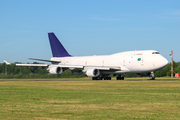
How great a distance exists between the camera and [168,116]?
460 inches

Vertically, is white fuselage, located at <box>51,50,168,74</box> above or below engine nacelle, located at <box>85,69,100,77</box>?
above

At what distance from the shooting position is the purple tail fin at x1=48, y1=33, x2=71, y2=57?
240 ft

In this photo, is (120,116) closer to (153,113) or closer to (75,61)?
(153,113)

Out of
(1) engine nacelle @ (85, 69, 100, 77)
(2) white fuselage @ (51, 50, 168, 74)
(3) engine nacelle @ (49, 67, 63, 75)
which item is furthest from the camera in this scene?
(3) engine nacelle @ (49, 67, 63, 75)

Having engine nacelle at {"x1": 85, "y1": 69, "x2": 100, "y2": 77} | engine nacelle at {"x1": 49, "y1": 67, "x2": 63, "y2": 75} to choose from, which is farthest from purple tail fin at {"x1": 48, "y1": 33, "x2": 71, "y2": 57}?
engine nacelle at {"x1": 85, "y1": 69, "x2": 100, "y2": 77}

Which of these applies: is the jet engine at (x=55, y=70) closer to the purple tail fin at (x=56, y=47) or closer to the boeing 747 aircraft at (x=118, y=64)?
the boeing 747 aircraft at (x=118, y=64)

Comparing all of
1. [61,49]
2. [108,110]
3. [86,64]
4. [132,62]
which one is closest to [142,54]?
[132,62]

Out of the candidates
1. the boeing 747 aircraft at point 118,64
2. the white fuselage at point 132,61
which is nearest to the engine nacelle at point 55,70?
the boeing 747 aircraft at point 118,64

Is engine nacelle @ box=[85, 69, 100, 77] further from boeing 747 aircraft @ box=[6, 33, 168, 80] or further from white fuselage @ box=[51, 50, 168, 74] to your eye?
white fuselage @ box=[51, 50, 168, 74]

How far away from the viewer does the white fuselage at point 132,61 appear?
53.8 m

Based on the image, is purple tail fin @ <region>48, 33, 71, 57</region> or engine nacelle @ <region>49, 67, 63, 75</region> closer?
engine nacelle @ <region>49, 67, 63, 75</region>

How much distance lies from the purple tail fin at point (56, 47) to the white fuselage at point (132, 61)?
9873 millimetres

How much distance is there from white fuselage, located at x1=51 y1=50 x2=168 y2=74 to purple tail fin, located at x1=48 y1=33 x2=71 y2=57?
32.4ft

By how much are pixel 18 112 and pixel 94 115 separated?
129 inches
